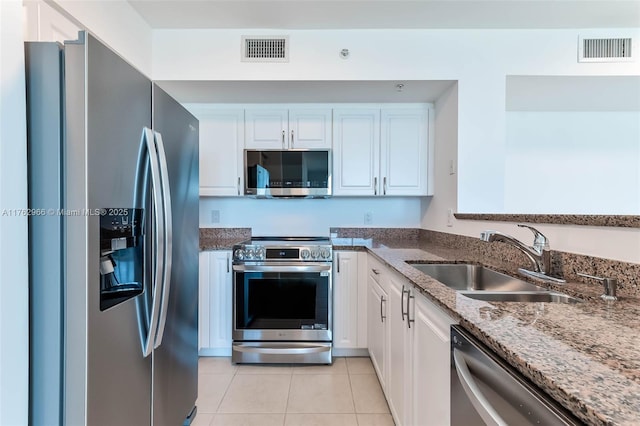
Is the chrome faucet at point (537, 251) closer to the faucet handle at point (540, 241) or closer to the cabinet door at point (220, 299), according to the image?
the faucet handle at point (540, 241)

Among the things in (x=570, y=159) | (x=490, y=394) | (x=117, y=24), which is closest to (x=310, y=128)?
(x=117, y=24)

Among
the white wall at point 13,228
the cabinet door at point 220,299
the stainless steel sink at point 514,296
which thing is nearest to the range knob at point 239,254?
the cabinet door at point 220,299

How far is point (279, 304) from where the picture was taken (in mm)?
2227

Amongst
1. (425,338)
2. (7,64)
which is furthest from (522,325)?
(7,64)

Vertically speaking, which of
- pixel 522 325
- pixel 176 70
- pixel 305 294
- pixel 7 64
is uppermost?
pixel 176 70

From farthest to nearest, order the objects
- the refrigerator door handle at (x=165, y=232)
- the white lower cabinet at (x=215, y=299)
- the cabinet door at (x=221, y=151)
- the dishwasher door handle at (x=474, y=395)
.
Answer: the cabinet door at (x=221, y=151) < the white lower cabinet at (x=215, y=299) < the refrigerator door handle at (x=165, y=232) < the dishwasher door handle at (x=474, y=395)

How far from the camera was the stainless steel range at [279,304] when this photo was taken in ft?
7.31

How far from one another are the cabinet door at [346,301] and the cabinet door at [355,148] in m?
0.67

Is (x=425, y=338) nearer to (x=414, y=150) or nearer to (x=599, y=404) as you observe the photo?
(x=599, y=404)

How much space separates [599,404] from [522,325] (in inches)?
12.8

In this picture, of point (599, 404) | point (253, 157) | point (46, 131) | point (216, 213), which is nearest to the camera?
point (599, 404)

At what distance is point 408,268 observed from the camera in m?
1.47

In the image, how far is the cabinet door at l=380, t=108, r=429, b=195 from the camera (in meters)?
2.66

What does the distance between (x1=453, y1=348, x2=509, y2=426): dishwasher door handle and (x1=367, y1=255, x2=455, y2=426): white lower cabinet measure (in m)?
0.11
